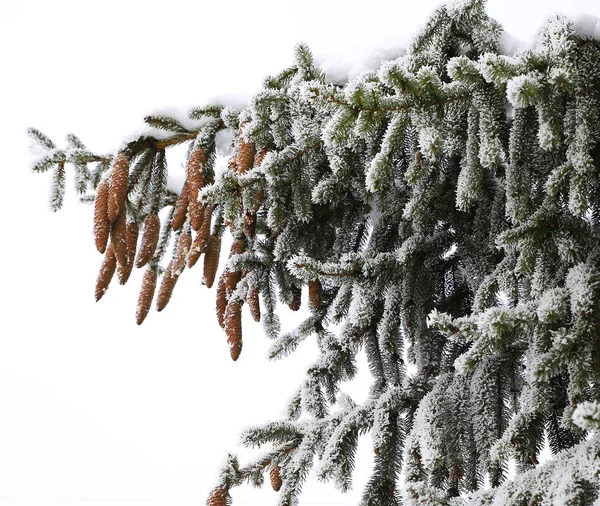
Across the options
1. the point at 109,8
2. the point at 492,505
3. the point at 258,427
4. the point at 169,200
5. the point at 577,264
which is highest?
the point at 109,8

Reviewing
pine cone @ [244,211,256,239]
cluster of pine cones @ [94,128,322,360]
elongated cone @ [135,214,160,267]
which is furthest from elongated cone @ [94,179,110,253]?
pine cone @ [244,211,256,239]

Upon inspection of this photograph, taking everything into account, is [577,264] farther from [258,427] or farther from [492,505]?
[258,427]

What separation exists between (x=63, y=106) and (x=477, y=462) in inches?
1017

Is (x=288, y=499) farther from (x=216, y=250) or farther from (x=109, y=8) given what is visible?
(x=109, y=8)

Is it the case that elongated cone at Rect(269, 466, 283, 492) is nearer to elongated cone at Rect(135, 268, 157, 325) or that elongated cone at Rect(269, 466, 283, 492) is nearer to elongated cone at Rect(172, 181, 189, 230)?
elongated cone at Rect(135, 268, 157, 325)

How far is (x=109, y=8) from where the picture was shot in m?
50.5

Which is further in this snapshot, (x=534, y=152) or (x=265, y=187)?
(x=265, y=187)

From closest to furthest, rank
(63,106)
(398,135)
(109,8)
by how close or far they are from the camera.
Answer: (398,135) < (63,106) < (109,8)

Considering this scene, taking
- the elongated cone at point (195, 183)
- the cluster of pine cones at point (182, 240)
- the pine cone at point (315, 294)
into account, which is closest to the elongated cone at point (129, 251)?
the cluster of pine cones at point (182, 240)

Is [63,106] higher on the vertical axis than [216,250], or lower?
higher

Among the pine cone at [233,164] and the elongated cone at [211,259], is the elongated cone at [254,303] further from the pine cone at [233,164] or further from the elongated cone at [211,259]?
the pine cone at [233,164]

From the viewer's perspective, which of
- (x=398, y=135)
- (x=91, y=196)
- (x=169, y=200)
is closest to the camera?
(x=398, y=135)

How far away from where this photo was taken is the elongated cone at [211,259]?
1.60 meters

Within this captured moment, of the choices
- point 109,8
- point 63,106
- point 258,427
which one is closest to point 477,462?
point 258,427
